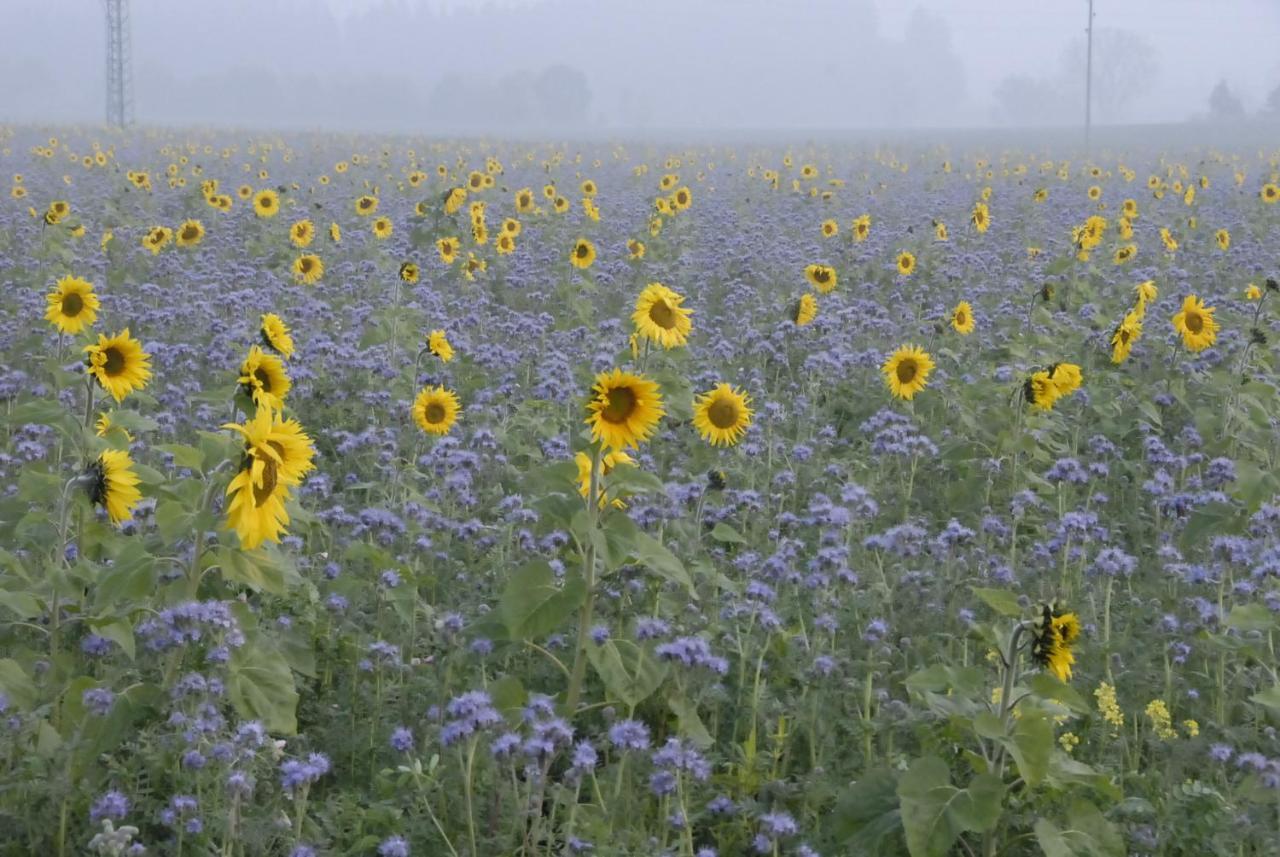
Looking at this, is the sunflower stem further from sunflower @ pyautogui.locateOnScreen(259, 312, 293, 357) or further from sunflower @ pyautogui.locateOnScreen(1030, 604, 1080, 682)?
sunflower @ pyautogui.locateOnScreen(259, 312, 293, 357)

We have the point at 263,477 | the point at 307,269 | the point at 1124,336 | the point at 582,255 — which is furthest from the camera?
the point at 307,269

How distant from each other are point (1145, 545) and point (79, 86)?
197 m

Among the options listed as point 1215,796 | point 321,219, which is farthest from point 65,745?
point 321,219

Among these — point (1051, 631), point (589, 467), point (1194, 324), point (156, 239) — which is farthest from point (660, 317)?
point (156, 239)

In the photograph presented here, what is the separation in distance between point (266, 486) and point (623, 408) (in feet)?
3.19

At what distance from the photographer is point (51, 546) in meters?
3.97

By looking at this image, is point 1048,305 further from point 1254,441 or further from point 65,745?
point 65,745

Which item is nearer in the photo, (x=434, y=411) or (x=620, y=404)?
(x=620, y=404)

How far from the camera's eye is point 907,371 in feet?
21.4

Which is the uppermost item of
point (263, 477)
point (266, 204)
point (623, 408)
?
point (266, 204)

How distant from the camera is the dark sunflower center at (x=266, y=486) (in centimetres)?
313

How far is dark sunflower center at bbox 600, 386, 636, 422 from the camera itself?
349 cm

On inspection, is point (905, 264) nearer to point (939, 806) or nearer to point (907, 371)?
point (907, 371)

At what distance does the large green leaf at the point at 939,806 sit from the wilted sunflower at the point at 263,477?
167 centimetres
